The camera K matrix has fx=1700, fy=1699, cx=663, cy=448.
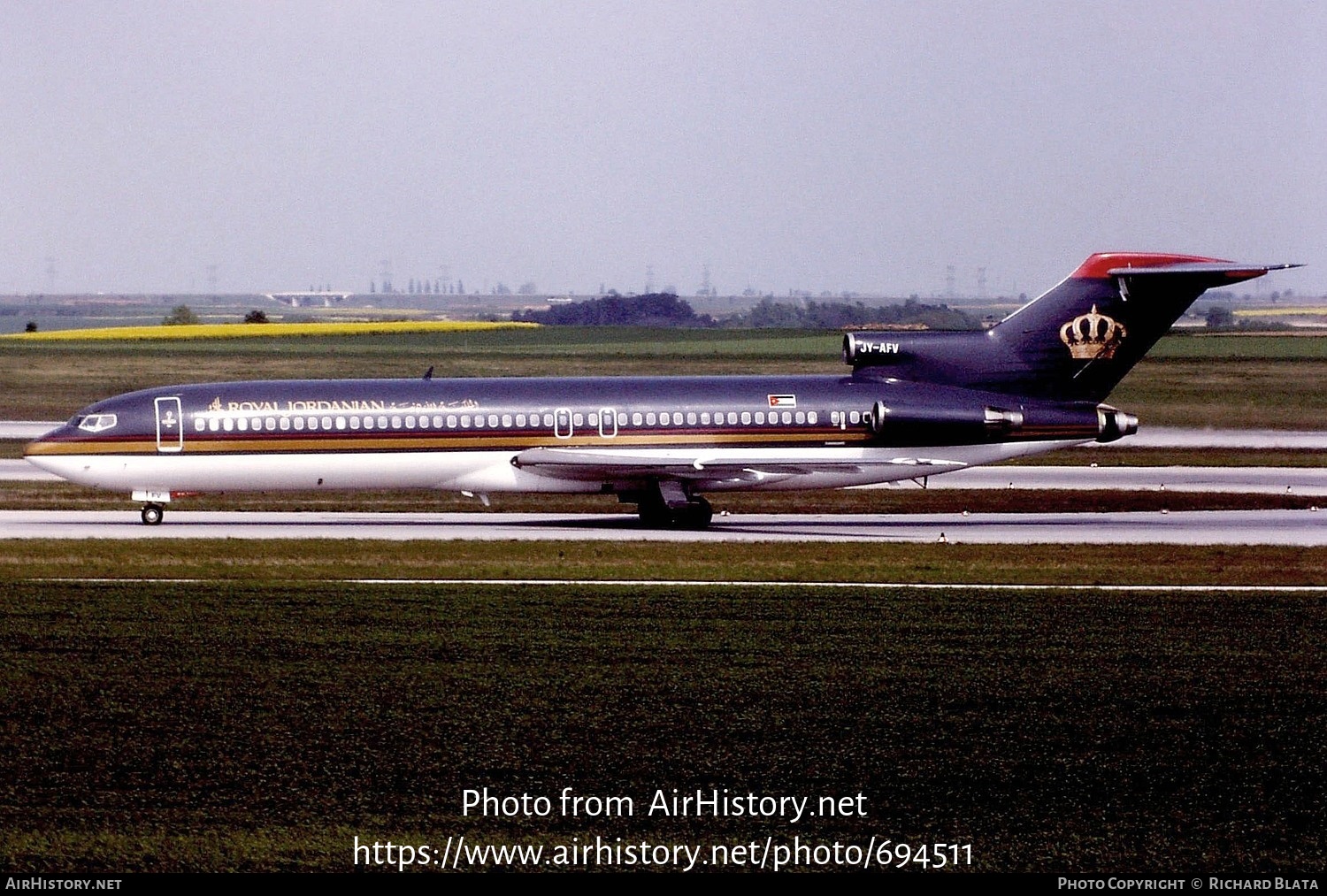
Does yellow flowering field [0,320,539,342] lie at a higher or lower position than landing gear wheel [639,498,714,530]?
higher

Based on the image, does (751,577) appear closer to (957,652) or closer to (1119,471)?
(957,652)

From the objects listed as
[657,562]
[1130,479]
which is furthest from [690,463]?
[1130,479]

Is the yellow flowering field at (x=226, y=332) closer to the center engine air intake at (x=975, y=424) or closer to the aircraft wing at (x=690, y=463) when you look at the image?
the aircraft wing at (x=690, y=463)

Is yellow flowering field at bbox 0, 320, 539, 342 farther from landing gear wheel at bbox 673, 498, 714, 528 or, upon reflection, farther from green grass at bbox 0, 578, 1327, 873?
green grass at bbox 0, 578, 1327, 873

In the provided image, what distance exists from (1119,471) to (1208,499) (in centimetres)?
725

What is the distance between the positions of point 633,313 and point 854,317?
41.1 m

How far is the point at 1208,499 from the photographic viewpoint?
4216 centimetres

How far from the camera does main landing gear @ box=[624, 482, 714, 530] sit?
37.0 meters

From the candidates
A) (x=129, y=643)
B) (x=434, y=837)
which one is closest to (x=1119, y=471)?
(x=129, y=643)

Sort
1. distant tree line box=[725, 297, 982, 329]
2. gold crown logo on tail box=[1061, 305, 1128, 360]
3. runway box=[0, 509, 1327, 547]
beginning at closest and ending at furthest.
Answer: runway box=[0, 509, 1327, 547] < gold crown logo on tail box=[1061, 305, 1128, 360] < distant tree line box=[725, 297, 982, 329]

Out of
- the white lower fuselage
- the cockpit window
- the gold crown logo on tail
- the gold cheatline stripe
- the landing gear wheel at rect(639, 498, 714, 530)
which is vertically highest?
the gold crown logo on tail

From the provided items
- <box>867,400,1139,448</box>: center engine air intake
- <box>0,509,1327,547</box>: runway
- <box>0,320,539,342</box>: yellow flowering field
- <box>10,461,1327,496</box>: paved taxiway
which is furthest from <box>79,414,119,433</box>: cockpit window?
<box>0,320,539,342</box>: yellow flowering field

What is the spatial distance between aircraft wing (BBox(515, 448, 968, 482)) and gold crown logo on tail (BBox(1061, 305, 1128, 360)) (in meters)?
4.02

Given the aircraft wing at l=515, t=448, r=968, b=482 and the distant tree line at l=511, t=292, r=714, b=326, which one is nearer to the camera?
the aircraft wing at l=515, t=448, r=968, b=482
